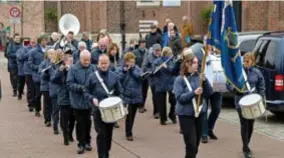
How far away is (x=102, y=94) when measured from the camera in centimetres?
1016

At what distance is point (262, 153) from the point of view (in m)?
11.3

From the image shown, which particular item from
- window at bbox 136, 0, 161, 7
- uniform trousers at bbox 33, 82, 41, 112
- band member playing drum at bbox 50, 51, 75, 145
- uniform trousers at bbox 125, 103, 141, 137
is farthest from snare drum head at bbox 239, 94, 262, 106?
window at bbox 136, 0, 161, 7

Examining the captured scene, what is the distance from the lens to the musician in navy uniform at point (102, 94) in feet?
32.6

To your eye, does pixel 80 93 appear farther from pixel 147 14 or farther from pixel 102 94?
pixel 147 14

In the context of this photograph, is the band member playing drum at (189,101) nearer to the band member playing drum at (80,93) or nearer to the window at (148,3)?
the band member playing drum at (80,93)

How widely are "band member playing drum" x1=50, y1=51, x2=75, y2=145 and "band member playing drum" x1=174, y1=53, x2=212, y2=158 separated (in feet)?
11.4

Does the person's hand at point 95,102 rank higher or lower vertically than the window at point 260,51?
lower

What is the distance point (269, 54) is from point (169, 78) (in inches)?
89.1

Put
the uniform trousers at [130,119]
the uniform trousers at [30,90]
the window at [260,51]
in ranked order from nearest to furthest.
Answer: the uniform trousers at [130,119], the window at [260,51], the uniform trousers at [30,90]

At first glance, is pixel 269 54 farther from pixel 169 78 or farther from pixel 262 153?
pixel 262 153

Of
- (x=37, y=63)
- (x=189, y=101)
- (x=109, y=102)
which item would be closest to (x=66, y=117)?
(x=109, y=102)

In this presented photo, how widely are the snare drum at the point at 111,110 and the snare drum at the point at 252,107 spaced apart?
1904mm

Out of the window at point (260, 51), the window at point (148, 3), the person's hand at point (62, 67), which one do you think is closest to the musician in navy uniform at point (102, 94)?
the person's hand at point (62, 67)

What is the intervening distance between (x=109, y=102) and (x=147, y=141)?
3.11m
